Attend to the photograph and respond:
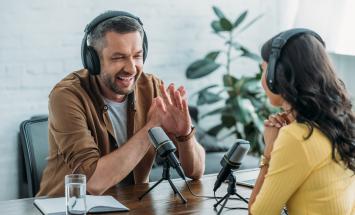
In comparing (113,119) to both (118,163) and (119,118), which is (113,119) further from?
(118,163)

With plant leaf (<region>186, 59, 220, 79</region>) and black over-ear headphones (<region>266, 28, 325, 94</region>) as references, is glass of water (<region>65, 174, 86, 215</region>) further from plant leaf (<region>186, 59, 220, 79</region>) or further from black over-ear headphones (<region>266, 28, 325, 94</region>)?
plant leaf (<region>186, 59, 220, 79</region>)

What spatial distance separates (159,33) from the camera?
4078mm

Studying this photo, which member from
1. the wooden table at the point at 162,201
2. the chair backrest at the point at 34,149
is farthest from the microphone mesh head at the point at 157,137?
the chair backrest at the point at 34,149

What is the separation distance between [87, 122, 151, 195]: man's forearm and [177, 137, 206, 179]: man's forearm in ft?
0.56

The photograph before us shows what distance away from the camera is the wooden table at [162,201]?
2.03m

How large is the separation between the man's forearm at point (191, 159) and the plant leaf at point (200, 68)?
156 cm

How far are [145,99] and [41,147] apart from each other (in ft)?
2.28

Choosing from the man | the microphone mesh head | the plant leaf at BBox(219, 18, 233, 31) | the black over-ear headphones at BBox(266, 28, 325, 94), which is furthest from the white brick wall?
the black over-ear headphones at BBox(266, 28, 325, 94)

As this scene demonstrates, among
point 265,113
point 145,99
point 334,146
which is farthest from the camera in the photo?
point 265,113

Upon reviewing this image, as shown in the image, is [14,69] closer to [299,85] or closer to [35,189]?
[35,189]

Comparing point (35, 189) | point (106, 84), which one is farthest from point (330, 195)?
point (35, 189)

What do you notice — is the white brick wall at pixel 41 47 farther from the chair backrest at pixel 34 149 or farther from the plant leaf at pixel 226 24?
the chair backrest at pixel 34 149

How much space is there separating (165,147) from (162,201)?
0.65 feet

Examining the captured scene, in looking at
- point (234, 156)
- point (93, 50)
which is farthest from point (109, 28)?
point (234, 156)
